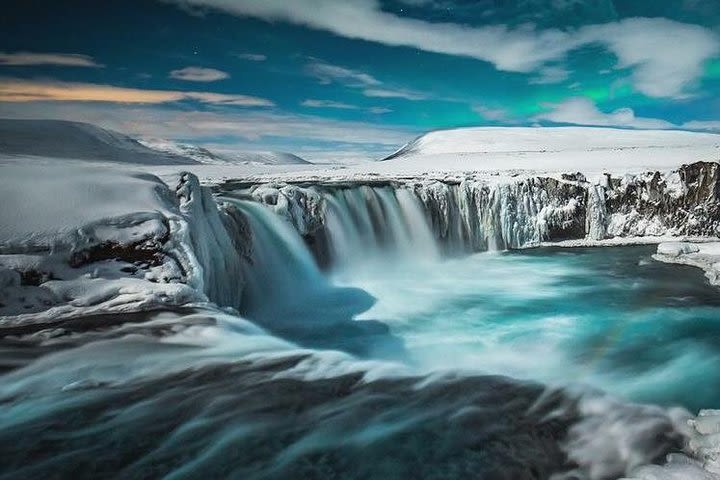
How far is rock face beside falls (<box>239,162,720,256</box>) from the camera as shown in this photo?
16.2 metres

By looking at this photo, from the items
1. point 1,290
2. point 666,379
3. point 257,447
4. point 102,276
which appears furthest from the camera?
point 666,379

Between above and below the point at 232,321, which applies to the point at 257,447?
below

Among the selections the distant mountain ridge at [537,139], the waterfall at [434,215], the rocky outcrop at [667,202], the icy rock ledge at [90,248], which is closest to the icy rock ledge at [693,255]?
the rocky outcrop at [667,202]

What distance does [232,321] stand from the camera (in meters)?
4.27

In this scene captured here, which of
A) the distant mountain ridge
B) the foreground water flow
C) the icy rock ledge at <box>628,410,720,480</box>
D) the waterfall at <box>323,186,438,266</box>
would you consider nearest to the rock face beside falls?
the waterfall at <box>323,186,438,266</box>

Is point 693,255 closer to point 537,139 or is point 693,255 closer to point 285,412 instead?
point 285,412

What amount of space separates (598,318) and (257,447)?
7.77 meters

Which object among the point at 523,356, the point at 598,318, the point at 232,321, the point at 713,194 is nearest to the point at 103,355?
the point at 232,321

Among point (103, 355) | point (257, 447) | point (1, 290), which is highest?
point (1, 290)

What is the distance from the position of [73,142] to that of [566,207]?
93.8 metres

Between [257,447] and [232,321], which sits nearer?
[257,447]

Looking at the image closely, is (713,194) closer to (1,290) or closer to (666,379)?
(666,379)

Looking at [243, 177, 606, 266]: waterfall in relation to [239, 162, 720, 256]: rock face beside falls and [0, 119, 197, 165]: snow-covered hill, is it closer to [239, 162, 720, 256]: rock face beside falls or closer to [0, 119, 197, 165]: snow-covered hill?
[239, 162, 720, 256]: rock face beside falls

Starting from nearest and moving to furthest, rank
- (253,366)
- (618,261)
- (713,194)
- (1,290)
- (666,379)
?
1. (253,366)
2. (1,290)
3. (666,379)
4. (618,261)
5. (713,194)
